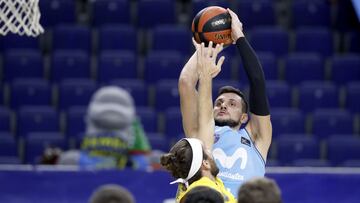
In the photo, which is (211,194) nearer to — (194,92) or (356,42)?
(194,92)

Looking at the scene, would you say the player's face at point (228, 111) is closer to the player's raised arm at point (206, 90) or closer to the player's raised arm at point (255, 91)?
the player's raised arm at point (255, 91)

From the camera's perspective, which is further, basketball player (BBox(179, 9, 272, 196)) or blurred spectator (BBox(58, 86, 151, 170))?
blurred spectator (BBox(58, 86, 151, 170))

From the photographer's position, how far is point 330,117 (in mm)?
11422

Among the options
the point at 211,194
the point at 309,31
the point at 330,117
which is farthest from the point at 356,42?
the point at 211,194

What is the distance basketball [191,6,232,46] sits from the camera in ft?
19.6

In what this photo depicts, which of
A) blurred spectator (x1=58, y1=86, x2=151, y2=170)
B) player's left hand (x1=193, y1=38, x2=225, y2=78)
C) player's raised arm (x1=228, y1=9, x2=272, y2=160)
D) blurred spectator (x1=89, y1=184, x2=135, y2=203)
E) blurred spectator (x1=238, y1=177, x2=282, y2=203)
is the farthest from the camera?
blurred spectator (x1=58, y1=86, x2=151, y2=170)

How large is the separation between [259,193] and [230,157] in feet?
6.46

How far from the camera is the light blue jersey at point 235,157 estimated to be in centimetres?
593

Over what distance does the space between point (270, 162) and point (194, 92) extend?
15.7ft

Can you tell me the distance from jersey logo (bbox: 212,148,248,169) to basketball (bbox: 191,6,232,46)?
0.63 metres

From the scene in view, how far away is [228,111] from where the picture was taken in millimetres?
6129

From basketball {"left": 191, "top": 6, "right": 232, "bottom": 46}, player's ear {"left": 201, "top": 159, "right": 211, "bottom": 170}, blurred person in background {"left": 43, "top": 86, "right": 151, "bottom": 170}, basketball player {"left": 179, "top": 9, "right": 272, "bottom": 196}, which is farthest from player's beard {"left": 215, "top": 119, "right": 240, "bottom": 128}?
blurred person in background {"left": 43, "top": 86, "right": 151, "bottom": 170}

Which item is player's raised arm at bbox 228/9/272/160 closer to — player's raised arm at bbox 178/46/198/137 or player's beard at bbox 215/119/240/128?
player's beard at bbox 215/119/240/128

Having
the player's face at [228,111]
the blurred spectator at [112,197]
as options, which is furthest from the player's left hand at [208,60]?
the blurred spectator at [112,197]
